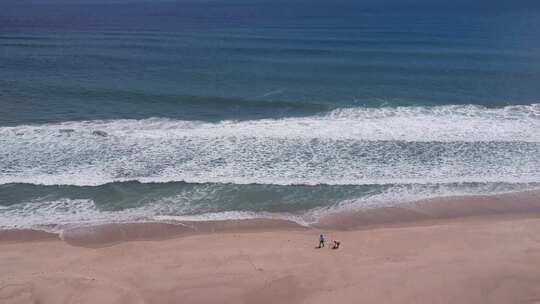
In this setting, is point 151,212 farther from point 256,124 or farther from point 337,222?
point 256,124

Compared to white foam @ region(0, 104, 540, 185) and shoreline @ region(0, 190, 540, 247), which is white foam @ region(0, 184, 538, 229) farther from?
white foam @ region(0, 104, 540, 185)

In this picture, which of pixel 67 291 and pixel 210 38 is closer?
pixel 67 291

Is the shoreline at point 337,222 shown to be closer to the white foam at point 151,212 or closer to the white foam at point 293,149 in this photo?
the white foam at point 151,212

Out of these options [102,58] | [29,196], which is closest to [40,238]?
[29,196]

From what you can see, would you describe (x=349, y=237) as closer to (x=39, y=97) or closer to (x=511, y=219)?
(x=511, y=219)

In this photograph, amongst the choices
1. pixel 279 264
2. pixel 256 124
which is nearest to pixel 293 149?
pixel 256 124

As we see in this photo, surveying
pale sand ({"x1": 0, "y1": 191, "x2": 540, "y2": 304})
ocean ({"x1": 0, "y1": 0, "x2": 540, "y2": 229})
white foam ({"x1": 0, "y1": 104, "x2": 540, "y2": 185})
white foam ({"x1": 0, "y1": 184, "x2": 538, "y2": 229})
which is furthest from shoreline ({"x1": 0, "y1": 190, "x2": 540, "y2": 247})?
white foam ({"x1": 0, "y1": 104, "x2": 540, "y2": 185})

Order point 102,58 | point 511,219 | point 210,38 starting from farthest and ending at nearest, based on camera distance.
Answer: point 210,38 < point 102,58 < point 511,219
